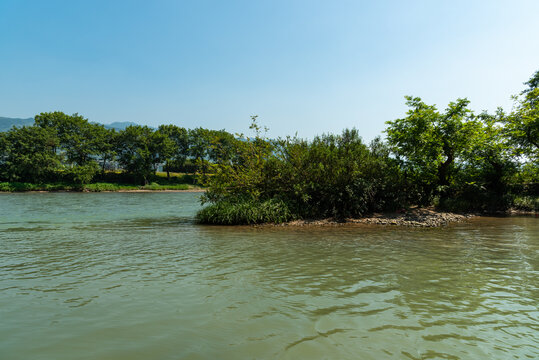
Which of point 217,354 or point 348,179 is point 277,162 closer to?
point 348,179

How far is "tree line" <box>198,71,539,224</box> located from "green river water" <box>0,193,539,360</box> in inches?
275

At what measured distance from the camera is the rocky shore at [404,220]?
1694cm

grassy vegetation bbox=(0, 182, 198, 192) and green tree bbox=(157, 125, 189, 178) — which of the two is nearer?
grassy vegetation bbox=(0, 182, 198, 192)

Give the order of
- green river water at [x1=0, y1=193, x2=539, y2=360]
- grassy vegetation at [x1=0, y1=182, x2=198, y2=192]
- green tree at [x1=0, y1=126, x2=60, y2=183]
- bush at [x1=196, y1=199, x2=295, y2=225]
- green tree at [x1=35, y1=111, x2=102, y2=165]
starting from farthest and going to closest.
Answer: green tree at [x1=35, y1=111, x2=102, y2=165], green tree at [x1=0, y1=126, x2=60, y2=183], grassy vegetation at [x1=0, y1=182, x2=198, y2=192], bush at [x1=196, y1=199, x2=295, y2=225], green river water at [x1=0, y1=193, x2=539, y2=360]

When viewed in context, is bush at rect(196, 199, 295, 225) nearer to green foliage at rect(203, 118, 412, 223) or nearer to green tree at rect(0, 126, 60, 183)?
green foliage at rect(203, 118, 412, 223)

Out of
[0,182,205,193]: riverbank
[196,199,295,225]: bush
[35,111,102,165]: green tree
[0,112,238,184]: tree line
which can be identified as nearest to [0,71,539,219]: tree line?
[196,199,295,225]: bush

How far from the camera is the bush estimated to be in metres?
17.3

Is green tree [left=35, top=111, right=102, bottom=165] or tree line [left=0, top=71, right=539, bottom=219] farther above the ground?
green tree [left=35, top=111, right=102, bottom=165]

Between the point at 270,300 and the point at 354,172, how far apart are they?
13954 mm

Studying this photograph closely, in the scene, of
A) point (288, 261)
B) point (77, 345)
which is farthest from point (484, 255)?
→ point (77, 345)

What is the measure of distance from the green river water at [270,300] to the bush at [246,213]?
5.70 metres

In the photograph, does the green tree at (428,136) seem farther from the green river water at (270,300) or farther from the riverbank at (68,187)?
the riverbank at (68,187)

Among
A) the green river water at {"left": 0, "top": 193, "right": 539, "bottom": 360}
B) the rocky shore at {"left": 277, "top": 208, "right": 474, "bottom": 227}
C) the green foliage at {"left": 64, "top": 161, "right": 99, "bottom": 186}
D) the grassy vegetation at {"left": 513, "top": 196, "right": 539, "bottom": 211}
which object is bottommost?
the green river water at {"left": 0, "top": 193, "right": 539, "bottom": 360}

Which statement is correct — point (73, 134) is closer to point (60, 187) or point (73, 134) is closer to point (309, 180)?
point (60, 187)
